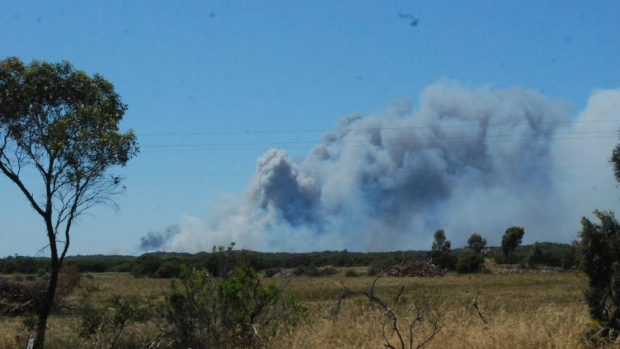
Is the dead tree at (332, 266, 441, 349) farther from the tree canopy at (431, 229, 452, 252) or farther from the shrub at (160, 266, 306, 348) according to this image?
the tree canopy at (431, 229, 452, 252)

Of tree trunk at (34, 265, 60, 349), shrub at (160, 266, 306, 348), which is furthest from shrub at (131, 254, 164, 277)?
shrub at (160, 266, 306, 348)

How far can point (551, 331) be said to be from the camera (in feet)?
32.8

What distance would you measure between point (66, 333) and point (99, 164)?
6.82 metres

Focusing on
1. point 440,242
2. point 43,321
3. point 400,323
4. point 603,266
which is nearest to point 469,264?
point 440,242

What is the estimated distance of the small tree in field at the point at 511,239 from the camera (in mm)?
82438

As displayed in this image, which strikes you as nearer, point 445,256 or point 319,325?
point 319,325

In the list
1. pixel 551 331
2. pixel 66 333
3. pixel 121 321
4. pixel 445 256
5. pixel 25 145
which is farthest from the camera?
pixel 445 256

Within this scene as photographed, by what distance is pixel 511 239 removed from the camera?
8256 centimetres

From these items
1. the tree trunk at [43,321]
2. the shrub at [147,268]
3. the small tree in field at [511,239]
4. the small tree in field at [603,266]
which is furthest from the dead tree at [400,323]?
the small tree in field at [511,239]

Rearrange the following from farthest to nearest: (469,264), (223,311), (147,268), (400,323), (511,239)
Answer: (511,239), (147,268), (469,264), (400,323), (223,311)

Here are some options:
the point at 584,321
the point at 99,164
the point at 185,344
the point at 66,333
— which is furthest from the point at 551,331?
the point at 66,333

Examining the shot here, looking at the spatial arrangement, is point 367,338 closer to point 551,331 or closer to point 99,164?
point 551,331

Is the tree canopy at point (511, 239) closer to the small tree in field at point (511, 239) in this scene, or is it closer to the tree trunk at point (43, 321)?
the small tree in field at point (511, 239)

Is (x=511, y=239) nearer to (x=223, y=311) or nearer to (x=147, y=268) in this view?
(x=147, y=268)
